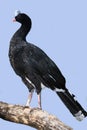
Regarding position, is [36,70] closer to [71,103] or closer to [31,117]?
[71,103]

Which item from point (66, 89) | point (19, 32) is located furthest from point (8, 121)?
point (19, 32)

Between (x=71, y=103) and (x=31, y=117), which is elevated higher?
(x=71, y=103)

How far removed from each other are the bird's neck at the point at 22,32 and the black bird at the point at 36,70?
0.21m

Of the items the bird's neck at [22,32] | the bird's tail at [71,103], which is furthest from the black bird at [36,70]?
the bird's neck at [22,32]

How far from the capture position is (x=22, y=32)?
1112 centimetres

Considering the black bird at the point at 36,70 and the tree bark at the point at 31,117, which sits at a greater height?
the black bird at the point at 36,70

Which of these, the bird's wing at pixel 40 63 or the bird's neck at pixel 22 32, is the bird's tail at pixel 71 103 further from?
the bird's neck at pixel 22 32

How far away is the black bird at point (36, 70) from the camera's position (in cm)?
1005

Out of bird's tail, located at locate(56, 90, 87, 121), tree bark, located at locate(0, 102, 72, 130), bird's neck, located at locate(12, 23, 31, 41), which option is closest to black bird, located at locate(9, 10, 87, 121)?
bird's tail, located at locate(56, 90, 87, 121)

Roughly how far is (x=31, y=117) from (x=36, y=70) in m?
1.73

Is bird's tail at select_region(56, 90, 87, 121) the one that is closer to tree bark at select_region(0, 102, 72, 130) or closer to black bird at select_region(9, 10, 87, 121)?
black bird at select_region(9, 10, 87, 121)

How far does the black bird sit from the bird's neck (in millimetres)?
206

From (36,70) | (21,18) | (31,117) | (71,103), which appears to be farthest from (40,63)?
(31,117)

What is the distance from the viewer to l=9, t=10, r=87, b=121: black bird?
1005cm
